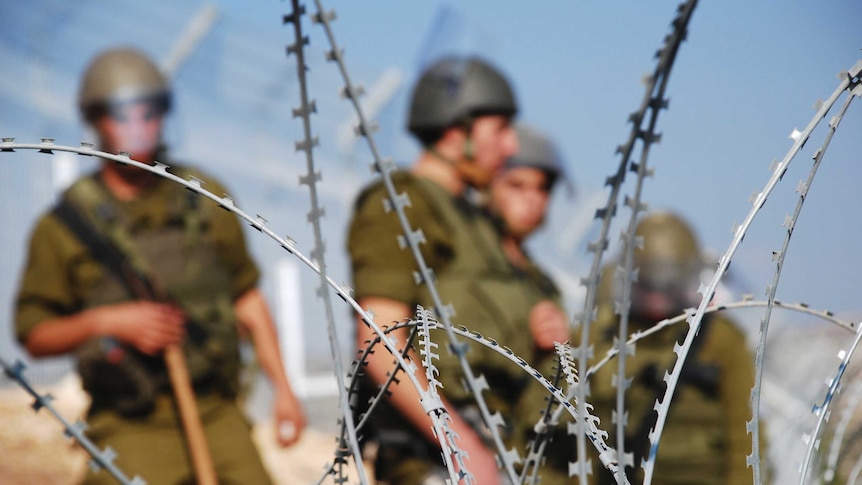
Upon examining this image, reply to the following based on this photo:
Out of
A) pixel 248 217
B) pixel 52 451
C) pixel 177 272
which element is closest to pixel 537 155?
pixel 177 272

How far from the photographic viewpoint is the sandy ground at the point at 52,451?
546 centimetres

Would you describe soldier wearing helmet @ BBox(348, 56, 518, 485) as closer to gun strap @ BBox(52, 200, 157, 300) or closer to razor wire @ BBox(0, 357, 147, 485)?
gun strap @ BBox(52, 200, 157, 300)

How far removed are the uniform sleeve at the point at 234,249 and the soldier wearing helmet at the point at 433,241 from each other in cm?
37

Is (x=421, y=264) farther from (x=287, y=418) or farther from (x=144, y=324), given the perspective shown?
(x=287, y=418)

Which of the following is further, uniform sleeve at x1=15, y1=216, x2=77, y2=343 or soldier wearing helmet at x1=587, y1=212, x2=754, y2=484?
soldier wearing helmet at x1=587, y1=212, x2=754, y2=484

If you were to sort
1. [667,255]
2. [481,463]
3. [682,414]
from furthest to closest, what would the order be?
[667,255] < [682,414] < [481,463]

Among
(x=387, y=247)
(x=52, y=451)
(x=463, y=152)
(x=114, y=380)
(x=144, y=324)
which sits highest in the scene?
(x=463, y=152)

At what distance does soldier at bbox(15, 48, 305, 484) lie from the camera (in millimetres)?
2689

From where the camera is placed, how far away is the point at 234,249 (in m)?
2.95

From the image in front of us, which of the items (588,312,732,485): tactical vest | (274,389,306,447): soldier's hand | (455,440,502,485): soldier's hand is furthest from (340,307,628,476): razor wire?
(588,312,732,485): tactical vest

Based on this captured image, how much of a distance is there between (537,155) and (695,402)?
953 mm

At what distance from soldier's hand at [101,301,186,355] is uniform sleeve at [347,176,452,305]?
17.6 inches

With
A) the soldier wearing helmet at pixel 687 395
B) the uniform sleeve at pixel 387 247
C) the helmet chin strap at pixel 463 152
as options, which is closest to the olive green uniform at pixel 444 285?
the uniform sleeve at pixel 387 247

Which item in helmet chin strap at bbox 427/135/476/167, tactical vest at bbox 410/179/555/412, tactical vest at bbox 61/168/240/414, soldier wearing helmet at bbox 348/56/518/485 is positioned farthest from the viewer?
helmet chin strap at bbox 427/135/476/167
